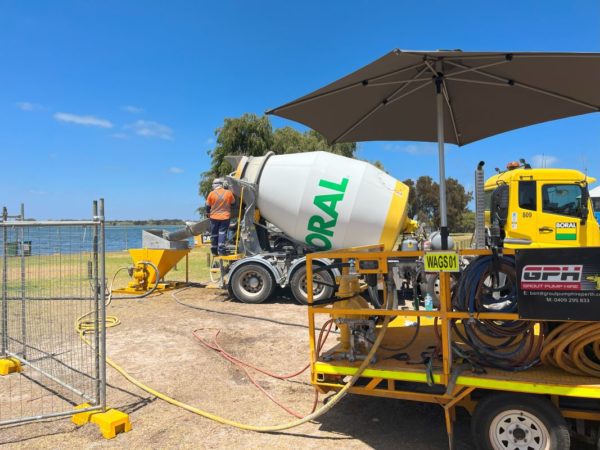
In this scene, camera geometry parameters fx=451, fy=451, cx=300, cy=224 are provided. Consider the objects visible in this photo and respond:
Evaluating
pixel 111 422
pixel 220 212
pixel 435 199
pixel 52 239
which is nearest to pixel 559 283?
pixel 111 422

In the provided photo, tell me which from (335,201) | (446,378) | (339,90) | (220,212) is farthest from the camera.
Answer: (220,212)

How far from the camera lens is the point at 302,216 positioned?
977 centimetres

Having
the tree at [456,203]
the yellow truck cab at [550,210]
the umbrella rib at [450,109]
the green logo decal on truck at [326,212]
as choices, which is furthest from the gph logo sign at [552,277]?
the tree at [456,203]

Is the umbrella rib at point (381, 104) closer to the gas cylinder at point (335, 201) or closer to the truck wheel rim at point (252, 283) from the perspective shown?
the gas cylinder at point (335, 201)

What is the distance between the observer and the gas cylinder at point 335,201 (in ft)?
31.0

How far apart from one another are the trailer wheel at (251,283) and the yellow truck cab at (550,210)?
488cm

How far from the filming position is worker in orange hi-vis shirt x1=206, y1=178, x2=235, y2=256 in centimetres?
1066

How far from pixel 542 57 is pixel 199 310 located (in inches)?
314

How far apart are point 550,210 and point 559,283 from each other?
614cm

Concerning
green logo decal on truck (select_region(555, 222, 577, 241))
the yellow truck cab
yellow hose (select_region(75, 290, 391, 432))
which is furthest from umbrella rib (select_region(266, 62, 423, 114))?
green logo decal on truck (select_region(555, 222, 577, 241))

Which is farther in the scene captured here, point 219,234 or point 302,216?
point 219,234

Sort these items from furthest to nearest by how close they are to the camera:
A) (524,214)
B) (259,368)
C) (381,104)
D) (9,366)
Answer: (524,214) < (259,368) < (9,366) < (381,104)

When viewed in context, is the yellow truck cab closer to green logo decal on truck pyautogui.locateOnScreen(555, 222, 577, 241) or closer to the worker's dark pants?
green logo decal on truck pyautogui.locateOnScreen(555, 222, 577, 241)

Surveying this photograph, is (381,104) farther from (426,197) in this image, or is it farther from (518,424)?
(426,197)
